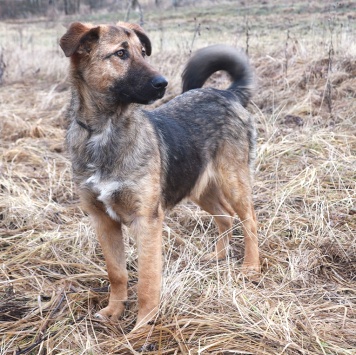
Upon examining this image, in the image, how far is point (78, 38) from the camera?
3.52 metres

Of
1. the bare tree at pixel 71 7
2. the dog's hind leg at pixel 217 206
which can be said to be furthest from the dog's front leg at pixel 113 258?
the bare tree at pixel 71 7

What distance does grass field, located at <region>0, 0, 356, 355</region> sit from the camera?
3.29m

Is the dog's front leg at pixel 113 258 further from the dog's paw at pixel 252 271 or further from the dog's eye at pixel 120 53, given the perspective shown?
the dog's eye at pixel 120 53

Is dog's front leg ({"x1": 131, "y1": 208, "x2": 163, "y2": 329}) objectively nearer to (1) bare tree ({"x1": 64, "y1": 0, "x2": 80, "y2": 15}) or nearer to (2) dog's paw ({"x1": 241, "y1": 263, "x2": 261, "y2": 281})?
(2) dog's paw ({"x1": 241, "y1": 263, "x2": 261, "y2": 281})

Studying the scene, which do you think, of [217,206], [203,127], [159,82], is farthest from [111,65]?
[217,206]

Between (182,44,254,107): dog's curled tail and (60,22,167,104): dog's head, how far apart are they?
51.5 inches

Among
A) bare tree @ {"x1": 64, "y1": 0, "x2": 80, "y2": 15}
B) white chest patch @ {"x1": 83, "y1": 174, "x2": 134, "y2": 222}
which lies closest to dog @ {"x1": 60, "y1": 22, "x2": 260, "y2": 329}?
white chest patch @ {"x1": 83, "y1": 174, "x2": 134, "y2": 222}

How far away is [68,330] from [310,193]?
10.2 feet

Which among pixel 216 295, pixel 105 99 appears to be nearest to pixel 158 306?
pixel 216 295

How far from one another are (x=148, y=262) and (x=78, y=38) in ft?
5.13

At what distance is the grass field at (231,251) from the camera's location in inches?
130

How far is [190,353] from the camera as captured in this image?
3.05m

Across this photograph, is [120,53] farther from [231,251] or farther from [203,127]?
[231,251]

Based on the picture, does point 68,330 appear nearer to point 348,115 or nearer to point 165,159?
point 165,159
